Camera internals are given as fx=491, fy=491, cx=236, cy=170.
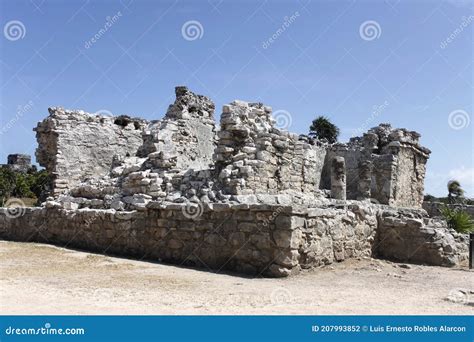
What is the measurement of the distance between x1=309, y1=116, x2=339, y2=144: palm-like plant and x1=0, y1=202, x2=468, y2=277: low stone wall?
2841cm

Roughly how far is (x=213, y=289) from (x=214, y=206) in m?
2.23

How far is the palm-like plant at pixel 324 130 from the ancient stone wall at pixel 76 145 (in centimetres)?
2399

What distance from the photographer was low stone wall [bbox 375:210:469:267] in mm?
9672

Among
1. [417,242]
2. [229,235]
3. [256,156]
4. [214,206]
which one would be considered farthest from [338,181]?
[229,235]

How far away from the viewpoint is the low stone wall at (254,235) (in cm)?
778

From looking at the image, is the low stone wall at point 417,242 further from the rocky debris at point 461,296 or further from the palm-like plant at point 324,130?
the palm-like plant at point 324,130

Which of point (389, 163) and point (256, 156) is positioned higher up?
point (389, 163)

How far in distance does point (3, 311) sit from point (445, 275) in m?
6.92

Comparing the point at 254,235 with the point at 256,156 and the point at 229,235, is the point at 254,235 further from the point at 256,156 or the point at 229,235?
the point at 256,156

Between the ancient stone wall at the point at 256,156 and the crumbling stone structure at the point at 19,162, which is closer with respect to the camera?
the ancient stone wall at the point at 256,156

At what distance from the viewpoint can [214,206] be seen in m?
8.50

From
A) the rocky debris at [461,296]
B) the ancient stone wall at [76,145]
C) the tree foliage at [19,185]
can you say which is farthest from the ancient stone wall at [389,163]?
the tree foliage at [19,185]

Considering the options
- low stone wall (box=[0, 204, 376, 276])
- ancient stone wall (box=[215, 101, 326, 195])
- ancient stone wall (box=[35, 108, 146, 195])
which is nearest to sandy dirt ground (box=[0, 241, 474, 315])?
low stone wall (box=[0, 204, 376, 276])

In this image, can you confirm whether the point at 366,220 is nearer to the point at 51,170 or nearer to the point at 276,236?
the point at 276,236
